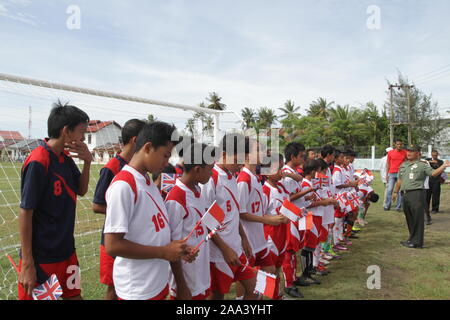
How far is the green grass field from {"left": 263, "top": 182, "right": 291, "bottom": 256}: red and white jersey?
0.97 m

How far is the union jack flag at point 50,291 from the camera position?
2008 mm

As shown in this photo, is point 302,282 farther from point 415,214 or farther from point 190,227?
point 415,214

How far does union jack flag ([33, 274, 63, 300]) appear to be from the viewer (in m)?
2.01

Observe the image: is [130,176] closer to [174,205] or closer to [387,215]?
[174,205]

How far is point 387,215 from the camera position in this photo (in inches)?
352

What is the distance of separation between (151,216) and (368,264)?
4.42 metres

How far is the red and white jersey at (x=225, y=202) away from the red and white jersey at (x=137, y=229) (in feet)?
2.60

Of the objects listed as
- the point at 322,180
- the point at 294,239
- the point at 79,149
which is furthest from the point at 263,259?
the point at 322,180

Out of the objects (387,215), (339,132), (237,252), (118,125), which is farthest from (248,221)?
(339,132)

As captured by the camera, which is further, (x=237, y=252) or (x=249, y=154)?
(x=249, y=154)

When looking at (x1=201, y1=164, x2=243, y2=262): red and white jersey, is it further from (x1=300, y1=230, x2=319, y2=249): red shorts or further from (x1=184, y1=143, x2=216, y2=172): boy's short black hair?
(x1=300, y1=230, x2=319, y2=249): red shorts

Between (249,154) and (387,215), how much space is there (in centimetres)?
751

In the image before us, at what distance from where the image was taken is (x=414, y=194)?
6258mm

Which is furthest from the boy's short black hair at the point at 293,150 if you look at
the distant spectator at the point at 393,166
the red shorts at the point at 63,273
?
the distant spectator at the point at 393,166
